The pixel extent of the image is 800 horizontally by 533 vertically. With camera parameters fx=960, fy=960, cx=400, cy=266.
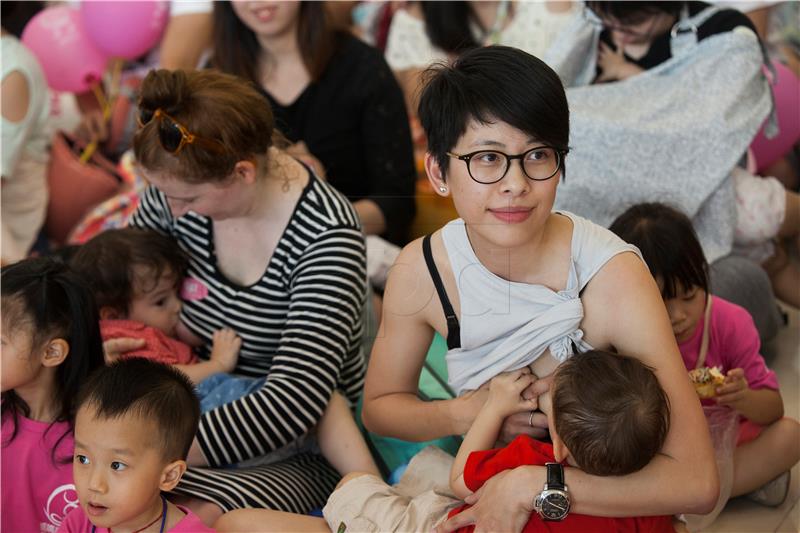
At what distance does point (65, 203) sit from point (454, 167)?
6.05 ft

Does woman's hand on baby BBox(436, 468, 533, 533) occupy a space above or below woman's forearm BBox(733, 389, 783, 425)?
above

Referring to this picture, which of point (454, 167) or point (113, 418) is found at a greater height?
point (454, 167)

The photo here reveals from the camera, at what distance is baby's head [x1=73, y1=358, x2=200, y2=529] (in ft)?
3.57

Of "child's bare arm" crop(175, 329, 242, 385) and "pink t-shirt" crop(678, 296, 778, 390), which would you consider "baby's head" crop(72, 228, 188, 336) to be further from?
"pink t-shirt" crop(678, 296, 778, 390)

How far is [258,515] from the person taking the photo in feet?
4.09

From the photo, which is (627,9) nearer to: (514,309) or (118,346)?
(514,309)

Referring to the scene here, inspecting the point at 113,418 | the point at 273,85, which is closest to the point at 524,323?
the point at 113,418

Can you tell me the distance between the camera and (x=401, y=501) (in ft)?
4.06

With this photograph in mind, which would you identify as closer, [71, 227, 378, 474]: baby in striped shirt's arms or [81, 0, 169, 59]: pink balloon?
[71, 227, 378, 474]: baby in striped shirt's arms

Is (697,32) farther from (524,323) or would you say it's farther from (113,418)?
(113,418)

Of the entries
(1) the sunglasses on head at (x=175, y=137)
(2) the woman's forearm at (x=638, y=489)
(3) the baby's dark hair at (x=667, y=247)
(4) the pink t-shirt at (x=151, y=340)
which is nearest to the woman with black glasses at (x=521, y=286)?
(2) the woman's forearm at (x=638, y=489)

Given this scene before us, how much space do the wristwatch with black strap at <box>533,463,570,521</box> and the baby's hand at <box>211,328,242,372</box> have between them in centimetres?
63

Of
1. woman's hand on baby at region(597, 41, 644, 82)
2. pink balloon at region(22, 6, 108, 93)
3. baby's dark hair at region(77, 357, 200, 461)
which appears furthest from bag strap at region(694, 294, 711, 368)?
pink balloon at region(22, 6, 108, 93)

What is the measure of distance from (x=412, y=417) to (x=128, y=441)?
371 millimetres
